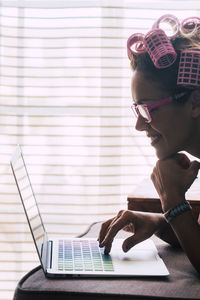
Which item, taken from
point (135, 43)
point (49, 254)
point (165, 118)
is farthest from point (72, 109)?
point (49, 254)

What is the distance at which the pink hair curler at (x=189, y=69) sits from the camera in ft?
3.53

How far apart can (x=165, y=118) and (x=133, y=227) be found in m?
0.27

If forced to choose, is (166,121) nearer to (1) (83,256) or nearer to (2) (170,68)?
(2) (170,68)

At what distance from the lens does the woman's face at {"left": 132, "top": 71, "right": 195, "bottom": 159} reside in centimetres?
113

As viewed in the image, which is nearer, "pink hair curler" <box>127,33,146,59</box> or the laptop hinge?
the laptop hinge

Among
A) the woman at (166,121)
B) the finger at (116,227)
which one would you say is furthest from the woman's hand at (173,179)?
the finger at (116,227)

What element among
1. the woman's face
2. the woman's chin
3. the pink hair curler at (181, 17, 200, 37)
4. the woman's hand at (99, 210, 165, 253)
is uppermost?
the pink hair curler at (181, 17, 200, 37)

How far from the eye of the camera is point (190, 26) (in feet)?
3.90

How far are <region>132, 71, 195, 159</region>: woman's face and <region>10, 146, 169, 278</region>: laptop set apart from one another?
0.82ft

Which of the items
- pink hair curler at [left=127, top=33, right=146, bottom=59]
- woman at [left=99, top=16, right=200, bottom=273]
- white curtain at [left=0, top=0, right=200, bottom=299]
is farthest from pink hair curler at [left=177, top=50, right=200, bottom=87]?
white curtain at [left=0, top=0, right=200, bottom=299]

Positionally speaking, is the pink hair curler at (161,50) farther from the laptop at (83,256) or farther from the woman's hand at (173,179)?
the laptop at (83,256)

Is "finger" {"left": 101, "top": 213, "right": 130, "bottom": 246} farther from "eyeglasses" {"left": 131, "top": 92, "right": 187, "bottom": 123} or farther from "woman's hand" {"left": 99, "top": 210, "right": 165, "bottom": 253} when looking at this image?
A: "eyeglasses" {"left": 131, "top": 92, "right": 187, "bottom": 123}

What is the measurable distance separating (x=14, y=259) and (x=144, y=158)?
883 millimetres

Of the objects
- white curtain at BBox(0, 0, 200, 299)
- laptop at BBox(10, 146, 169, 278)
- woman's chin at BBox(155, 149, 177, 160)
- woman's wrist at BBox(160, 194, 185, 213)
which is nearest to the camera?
laptop at BBox(10, 146, 169, 278)
